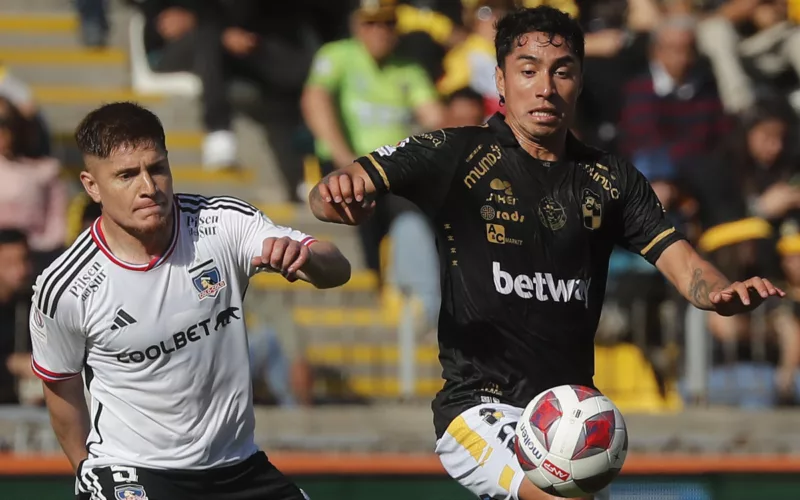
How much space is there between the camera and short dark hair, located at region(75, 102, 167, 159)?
574 centimetres

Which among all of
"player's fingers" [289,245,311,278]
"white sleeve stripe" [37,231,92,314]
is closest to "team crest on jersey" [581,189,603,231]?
"player's fingers" [289,245,311,278]

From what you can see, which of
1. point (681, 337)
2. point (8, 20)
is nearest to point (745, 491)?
point (681, 337)

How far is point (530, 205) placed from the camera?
6113 millimetres

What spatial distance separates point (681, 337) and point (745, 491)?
1446 mm

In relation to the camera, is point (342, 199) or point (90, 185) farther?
point (90, 185)

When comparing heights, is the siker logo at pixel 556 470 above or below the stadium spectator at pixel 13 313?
below

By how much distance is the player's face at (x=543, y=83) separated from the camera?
19.8 feet

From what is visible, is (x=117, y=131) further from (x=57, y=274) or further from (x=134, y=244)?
(x=57, y=274)

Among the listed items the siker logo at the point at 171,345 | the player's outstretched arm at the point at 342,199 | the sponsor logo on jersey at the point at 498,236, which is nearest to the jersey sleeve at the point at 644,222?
the sponsor logo on jersey at the point at 498,236

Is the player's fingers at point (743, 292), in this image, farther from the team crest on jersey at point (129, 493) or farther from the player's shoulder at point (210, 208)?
the team crest on jersey at point (129, 493)

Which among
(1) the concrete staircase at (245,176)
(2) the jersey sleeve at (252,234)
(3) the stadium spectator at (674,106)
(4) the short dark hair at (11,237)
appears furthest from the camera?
(3) the stadium spectator at (674,106)

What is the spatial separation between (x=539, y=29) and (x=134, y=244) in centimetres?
192

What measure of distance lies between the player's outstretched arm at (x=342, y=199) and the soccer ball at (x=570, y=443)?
1027mm

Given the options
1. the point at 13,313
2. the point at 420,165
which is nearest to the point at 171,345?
the point at 420,165
